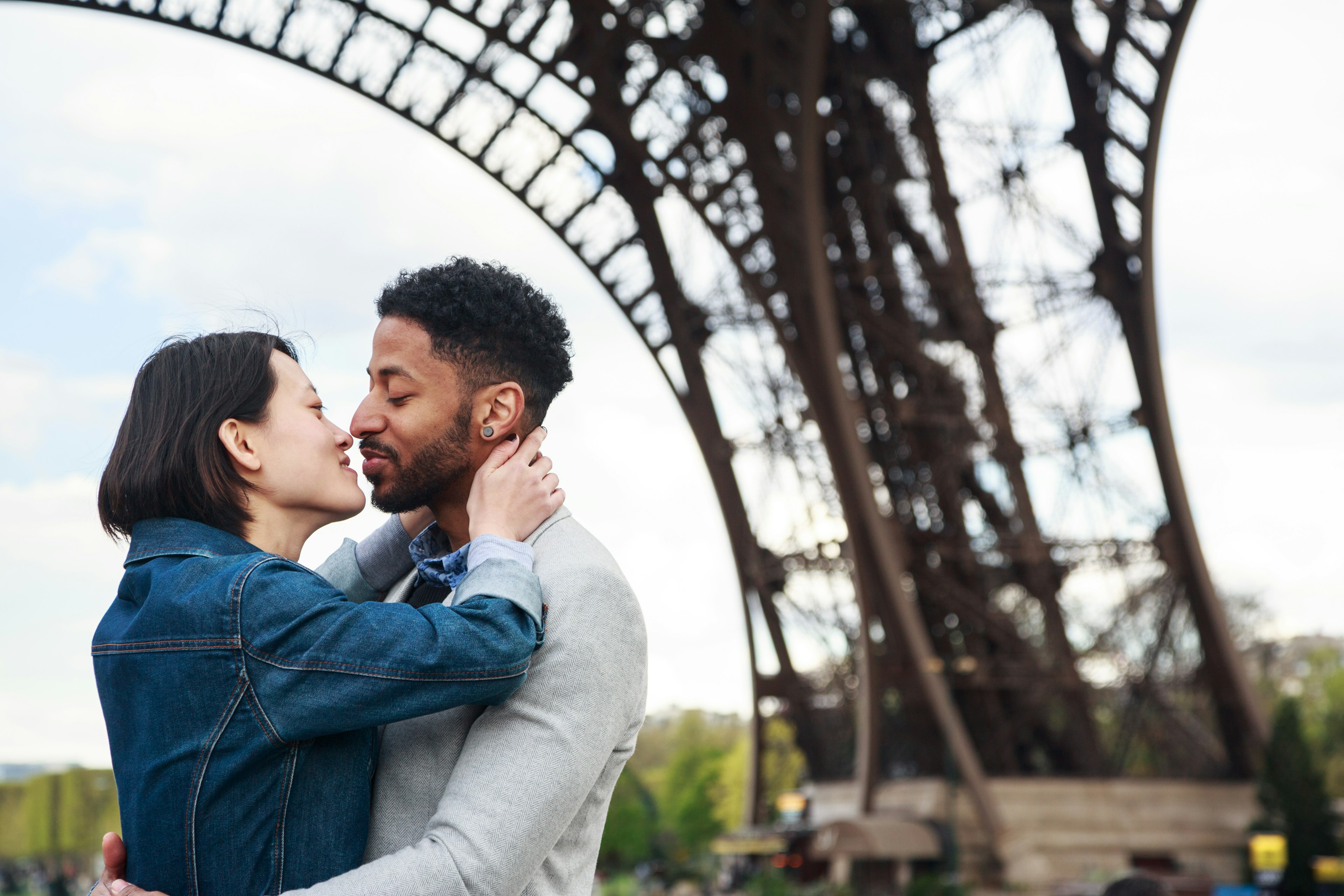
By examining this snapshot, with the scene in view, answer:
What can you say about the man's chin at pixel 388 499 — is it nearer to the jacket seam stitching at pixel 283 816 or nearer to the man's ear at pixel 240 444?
the man's ear at pixel 240 444

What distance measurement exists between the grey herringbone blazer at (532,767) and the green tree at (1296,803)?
19016mm

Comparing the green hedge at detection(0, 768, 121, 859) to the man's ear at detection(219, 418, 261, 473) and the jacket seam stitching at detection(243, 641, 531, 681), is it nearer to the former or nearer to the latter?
the man's ear at detection(219, 418, 261, 473)

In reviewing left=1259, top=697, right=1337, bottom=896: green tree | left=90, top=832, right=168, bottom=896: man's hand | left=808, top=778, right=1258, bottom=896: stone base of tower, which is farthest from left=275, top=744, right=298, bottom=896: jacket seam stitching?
left=1259, top=697, right=1337, bottom=896: green tree

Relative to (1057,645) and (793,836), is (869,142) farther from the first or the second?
(793,836)

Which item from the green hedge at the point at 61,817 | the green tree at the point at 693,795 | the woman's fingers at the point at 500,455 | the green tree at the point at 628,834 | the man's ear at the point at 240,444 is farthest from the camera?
the green tree at the point at 693,795

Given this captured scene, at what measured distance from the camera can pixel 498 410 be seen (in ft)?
7.11

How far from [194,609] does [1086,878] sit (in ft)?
56.5

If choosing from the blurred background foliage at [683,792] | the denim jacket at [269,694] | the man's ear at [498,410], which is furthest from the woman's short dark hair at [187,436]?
the blurred background foliage at [683,792]

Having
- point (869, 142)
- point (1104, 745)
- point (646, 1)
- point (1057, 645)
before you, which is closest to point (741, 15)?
point (646, 1)

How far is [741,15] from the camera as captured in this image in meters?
16.9

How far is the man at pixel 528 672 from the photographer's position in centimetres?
172

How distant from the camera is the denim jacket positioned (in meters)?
1.73

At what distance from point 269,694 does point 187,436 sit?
45cm

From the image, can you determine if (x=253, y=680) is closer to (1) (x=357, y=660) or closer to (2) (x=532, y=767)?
(1) (x=357, y=660)
